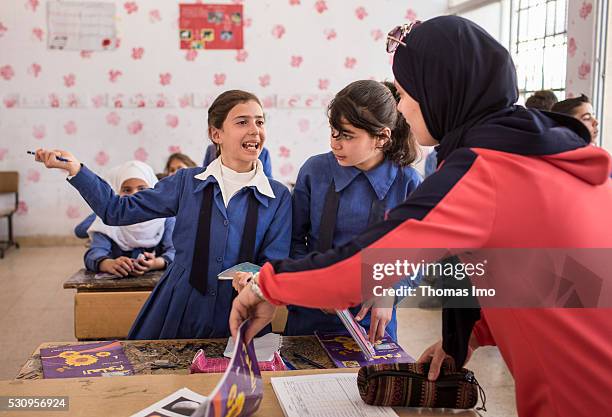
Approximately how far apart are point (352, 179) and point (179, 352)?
79cm

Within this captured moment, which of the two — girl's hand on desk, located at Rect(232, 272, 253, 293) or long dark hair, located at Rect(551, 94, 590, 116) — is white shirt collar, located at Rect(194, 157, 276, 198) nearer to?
girl's hand on desk, located at Rect(232, 272, 253, 293)

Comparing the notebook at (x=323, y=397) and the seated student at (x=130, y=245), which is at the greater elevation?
the notebook at (x=323, y=397)

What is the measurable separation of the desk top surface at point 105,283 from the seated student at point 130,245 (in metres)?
0.06

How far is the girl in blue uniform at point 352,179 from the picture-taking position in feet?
6.91

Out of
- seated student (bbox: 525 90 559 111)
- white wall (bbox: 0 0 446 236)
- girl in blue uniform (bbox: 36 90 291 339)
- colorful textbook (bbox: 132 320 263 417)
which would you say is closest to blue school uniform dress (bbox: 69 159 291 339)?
girl in blue uniform (bbox: 36 90 291 339)

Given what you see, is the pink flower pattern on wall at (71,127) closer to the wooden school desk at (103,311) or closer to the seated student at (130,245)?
the seated student at (130,245)

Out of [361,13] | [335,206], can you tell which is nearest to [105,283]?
[335,206]

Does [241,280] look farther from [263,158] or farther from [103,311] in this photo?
[263,158]

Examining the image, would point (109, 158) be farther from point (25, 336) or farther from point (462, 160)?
point (462, 160)

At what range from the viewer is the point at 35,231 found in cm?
690

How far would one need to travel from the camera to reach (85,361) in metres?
1.66

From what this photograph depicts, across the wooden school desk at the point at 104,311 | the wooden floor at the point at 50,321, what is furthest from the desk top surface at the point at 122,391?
the wooden floor at the point at 50,321

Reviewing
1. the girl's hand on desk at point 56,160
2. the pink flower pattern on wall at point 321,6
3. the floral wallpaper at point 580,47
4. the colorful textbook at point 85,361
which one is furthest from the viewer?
the pink flower pattern on wall at point 321,6

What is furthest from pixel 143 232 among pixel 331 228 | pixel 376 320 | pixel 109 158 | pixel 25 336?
pixel 109 158
